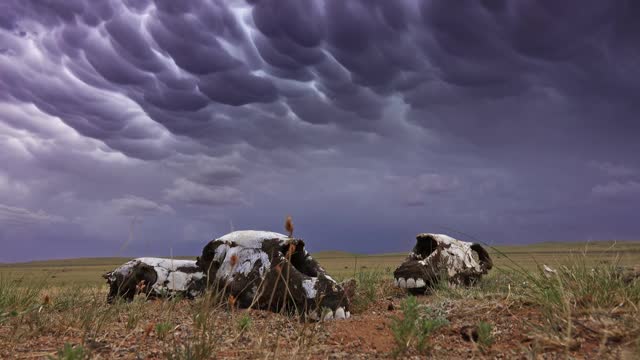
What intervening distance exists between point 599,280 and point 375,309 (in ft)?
11.6

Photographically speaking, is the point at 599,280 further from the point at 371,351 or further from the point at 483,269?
the point at 483,269

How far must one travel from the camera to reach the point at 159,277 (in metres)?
9.02

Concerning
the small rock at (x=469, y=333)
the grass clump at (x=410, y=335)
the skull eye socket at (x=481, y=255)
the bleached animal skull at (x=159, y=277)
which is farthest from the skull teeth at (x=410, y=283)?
the grass clump at (x=410, y=335)

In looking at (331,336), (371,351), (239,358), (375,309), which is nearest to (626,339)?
(371,351)

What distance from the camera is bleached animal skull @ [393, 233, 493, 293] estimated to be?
10.2m

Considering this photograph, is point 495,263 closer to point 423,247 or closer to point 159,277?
point 423,247

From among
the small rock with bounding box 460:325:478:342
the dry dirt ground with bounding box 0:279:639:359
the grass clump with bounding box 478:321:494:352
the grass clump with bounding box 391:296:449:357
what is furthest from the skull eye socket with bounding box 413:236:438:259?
the grass clump with bounding box 478:321:494:352

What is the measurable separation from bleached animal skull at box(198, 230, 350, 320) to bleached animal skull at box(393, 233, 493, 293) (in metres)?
2.87

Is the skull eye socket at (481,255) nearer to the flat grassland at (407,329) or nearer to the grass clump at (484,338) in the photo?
the flat grassland at (407,329)

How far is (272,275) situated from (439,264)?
13.9 feet

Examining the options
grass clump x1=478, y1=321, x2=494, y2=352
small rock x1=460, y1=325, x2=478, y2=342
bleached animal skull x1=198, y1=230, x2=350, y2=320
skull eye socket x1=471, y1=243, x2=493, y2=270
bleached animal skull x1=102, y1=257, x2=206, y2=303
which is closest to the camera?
grass clump x1=478, y1=321, x2=494, y2=352

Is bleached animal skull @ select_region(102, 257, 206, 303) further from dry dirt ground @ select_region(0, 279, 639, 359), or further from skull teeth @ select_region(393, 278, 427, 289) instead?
skull teeth @ select_region(393, 278, 427, 289)

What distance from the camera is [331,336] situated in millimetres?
5539

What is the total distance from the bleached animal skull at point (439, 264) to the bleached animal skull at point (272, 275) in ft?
9.42
